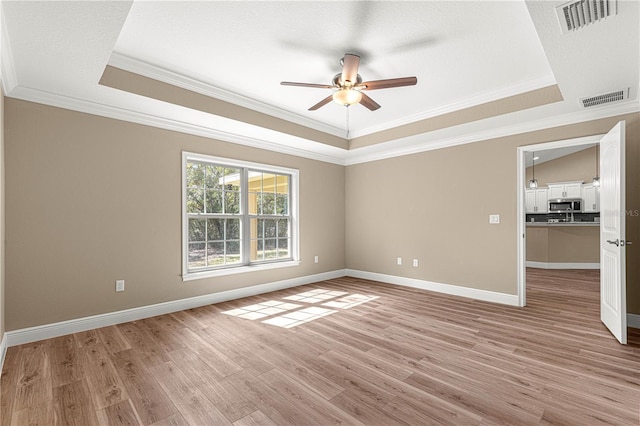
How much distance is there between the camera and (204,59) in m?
2.99

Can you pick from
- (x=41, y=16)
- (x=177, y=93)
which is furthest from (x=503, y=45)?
(x=41, y=16)

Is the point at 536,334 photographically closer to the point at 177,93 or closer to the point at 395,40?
the point at 395,40

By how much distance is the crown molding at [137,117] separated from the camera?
301 centimetres

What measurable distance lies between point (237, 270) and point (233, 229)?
2.11 ft

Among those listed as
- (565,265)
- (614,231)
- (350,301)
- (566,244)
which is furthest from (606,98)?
(565,265)

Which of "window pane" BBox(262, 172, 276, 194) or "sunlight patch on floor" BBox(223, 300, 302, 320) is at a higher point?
"window pane" BBox(262, 172, 276, 194)

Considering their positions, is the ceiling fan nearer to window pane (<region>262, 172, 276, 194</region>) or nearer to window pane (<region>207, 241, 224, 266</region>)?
window pane (<region>262, 172, 276, 194</region>)

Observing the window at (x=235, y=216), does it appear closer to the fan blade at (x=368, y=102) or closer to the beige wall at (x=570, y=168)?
the fan blade at (x=368, y=102)

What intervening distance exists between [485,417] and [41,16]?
12.5ft

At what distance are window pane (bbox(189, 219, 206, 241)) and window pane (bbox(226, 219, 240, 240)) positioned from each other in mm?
383

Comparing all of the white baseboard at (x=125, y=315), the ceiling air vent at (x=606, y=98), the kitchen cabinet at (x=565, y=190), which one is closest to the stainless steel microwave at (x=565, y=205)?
the kitchen cabinet at (x=565, y=190)

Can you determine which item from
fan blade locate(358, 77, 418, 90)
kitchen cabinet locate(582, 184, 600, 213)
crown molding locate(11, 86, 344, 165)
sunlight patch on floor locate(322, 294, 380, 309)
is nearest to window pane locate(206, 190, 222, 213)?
crown molding locate(11, 86, 344, 165)

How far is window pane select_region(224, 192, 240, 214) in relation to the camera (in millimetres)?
4613

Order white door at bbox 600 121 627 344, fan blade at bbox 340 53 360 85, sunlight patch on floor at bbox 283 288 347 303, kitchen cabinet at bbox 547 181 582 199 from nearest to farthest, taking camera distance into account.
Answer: fan blade at bbox 340 53 360 85 < white door at bbox 600 121 627 344 < sunlight patch on floor at bbox 283 288 347 303 < kitchen cabinet at bbox 547 181 582 199
